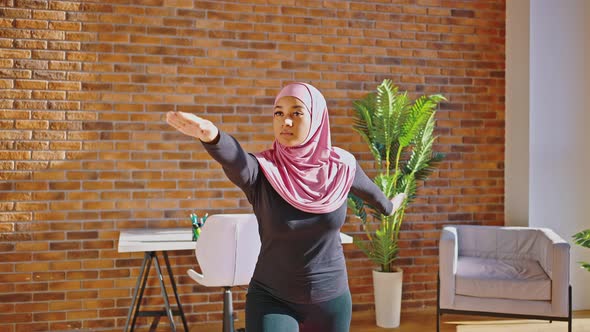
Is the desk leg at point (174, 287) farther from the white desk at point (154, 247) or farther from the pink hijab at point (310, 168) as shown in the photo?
the pink hijab at point (310, 168)

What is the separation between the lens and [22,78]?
379cm

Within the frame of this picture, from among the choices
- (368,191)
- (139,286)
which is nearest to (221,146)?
(368,191)

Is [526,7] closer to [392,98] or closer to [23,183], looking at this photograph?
[392,98]

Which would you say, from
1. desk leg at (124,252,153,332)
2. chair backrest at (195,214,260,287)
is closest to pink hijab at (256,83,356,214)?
chair backrest at (195,214,260,287)

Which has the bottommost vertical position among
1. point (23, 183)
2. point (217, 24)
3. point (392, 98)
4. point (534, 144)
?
point (23, 183)

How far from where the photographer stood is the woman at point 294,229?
64.9 inches

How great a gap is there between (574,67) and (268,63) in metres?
2.44

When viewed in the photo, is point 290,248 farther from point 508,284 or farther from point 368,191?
point 508,284

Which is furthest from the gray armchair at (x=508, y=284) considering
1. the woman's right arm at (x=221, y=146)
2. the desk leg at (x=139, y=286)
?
the woman's right arm at (x=221, y=146)

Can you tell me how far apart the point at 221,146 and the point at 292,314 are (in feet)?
1.84

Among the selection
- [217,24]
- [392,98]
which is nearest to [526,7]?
[392,98]

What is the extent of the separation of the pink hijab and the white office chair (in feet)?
4.00

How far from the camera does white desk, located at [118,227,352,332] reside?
10.7 feet

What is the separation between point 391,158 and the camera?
13.6 feet
